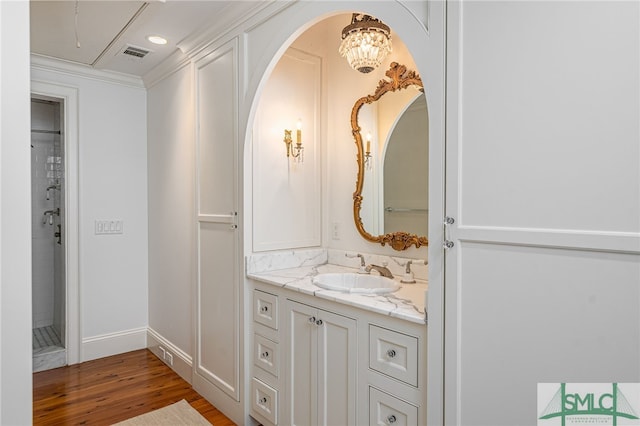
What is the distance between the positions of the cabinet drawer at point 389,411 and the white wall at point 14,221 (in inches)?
47.7

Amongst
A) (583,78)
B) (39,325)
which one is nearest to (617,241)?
(583,78)

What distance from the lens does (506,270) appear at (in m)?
1.25

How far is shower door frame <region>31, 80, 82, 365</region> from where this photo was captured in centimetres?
336

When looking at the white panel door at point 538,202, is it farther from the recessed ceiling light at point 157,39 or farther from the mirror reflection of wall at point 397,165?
the recessed ceiling light at point 157,39

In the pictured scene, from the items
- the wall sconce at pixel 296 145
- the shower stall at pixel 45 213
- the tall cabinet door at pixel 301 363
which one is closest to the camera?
the tall cabinet door at pixel 301 363

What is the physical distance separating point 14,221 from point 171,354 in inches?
101

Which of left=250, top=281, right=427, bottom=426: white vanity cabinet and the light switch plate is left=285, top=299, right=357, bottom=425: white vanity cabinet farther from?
the light switch plate

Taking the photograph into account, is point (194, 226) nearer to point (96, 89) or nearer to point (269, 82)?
point (269, 82)

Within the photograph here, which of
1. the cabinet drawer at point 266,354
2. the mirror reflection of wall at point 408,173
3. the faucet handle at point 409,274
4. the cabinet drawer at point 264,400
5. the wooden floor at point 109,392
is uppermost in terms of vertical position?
the mirror reflection of wall at point 408,173

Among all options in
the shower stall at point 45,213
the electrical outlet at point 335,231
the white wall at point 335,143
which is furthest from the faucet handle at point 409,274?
the shower stall at point 45,213

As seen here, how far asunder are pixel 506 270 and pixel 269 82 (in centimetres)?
192

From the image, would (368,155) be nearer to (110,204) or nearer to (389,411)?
(389,411)

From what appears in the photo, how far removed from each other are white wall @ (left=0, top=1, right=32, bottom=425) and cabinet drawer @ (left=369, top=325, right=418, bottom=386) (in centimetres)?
119

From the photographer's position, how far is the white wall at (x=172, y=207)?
10.0 feet
